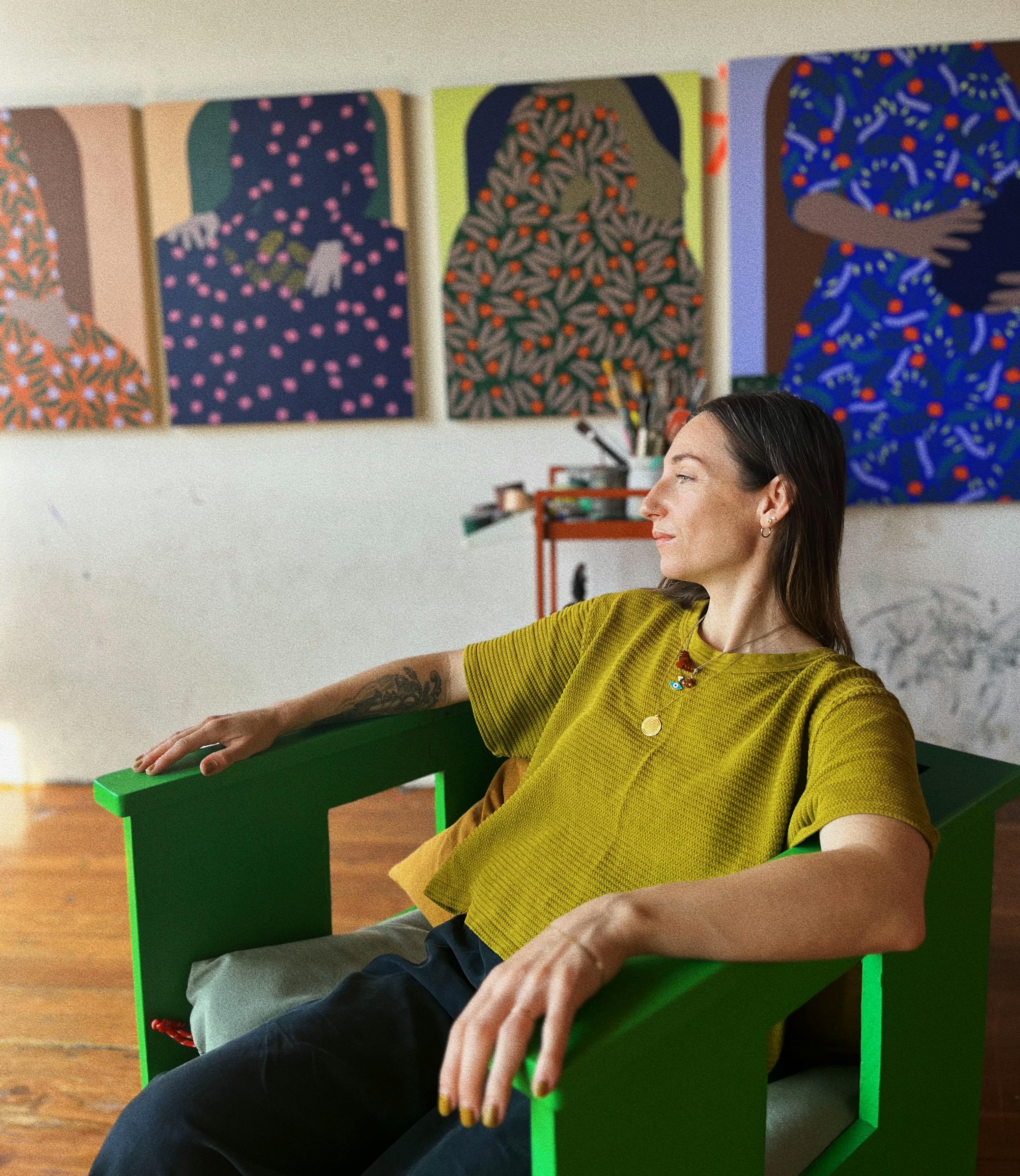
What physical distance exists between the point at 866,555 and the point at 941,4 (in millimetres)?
1364

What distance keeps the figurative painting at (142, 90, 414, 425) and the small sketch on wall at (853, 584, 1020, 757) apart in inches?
57.1

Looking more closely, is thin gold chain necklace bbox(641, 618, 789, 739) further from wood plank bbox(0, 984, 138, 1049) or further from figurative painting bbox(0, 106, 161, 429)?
figurative painting bbox(0, 106, 161, 429)

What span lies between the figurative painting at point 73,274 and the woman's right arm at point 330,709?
5.68 feet

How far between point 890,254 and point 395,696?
1.90m

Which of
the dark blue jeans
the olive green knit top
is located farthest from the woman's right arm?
the dark blue jeans

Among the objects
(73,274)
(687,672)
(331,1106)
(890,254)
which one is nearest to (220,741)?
(331,1106)

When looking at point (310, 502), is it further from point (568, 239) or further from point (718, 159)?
point (718, 159)

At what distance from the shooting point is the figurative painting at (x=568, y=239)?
8.52 feet

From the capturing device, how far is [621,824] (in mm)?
1153

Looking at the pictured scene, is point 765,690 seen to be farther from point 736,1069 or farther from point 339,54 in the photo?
point 339,54

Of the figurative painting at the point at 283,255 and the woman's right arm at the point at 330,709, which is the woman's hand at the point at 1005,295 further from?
the woman's right arm at the point at 330,709

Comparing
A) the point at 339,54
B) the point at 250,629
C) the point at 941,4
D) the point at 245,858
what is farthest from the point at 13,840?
the point at 941,4

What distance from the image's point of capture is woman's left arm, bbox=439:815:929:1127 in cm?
70

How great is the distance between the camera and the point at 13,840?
267 centimetres
